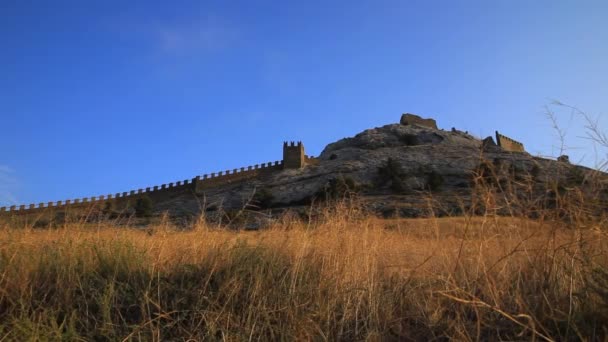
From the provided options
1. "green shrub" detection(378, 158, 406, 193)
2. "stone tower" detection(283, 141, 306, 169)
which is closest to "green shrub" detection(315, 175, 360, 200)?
"green shrub" detection(378, 158, 406, 193)

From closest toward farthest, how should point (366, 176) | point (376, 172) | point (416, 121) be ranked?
point (366, 176) < point (376, 172) < point (416, 121)

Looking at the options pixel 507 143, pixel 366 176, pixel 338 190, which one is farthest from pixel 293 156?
pixel 338 190

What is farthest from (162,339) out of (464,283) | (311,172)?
(311,172)

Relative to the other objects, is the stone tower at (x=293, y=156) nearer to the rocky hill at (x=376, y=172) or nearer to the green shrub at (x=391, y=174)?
the rocky hill at (x=376, y=172)

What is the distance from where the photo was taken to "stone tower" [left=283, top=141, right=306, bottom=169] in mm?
52844

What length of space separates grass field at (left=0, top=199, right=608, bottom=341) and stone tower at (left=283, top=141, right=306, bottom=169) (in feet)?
160

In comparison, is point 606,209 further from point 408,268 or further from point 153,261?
point 153,261

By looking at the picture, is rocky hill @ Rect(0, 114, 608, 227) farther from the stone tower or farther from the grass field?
the grass field

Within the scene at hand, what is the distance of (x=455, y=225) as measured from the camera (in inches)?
165

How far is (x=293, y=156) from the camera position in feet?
175

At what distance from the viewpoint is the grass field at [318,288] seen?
8.38 ft

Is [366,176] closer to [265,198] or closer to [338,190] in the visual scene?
[265,198]

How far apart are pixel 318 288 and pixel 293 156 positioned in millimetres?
50238

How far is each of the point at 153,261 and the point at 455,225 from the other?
8.38ft
